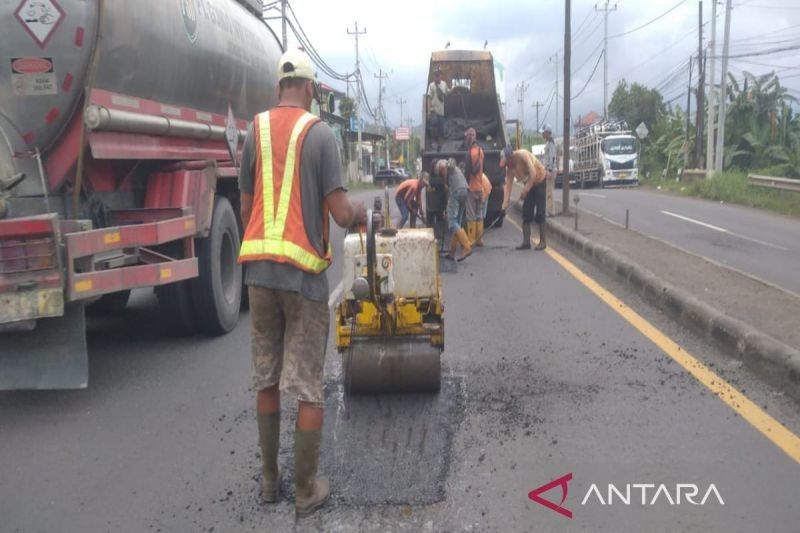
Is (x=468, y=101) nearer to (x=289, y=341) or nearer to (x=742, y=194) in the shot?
(x=742, y=194)

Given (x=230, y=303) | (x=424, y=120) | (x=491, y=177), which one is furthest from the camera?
(x=424, y=120)

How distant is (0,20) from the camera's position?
188 inches

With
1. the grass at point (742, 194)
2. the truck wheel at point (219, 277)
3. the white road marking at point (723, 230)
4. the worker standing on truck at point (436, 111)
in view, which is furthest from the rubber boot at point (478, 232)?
the grass at point (742, 194)

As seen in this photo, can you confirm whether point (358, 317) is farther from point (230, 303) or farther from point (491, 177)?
point (491, 177)

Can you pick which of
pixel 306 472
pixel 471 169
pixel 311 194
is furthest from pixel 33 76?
pixel 471 169

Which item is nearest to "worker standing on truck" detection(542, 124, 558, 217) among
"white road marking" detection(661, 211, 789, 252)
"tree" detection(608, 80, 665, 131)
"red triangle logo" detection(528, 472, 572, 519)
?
"white road marking" detection(661, 211, 789, 252)

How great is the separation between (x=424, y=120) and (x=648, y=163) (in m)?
31.7

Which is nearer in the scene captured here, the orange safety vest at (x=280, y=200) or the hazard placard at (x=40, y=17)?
the orange safety vest at (x=280, y=200)

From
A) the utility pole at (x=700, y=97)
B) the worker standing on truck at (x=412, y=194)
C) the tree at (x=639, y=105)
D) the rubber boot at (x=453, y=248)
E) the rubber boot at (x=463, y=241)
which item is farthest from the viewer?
the tree at (x=639, y=105)

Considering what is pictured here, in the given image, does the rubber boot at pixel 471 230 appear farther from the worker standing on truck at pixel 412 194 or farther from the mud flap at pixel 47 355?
the mud flap at pixel 47 355

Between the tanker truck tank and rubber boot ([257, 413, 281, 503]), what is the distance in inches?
101

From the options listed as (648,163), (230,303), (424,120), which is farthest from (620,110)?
(230,303)

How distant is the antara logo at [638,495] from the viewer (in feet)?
11.7

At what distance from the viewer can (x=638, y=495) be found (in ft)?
12.0
